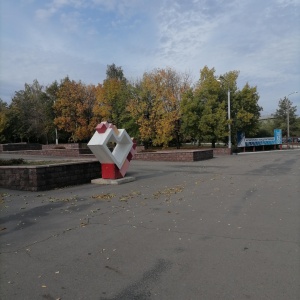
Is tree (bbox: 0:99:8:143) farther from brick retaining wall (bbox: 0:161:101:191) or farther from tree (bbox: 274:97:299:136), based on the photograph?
tree (bbox: 274:97:299:136)

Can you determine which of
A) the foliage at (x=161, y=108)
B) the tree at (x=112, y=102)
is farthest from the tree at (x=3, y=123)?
the tree at (x=112, y=102)

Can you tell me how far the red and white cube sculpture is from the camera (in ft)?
42.6

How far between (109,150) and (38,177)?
10.5 feet

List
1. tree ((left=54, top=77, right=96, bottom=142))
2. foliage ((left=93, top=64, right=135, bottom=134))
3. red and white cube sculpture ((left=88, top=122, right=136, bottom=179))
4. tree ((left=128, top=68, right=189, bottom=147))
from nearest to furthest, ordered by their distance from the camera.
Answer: red and white cube sculpture ((left=88, top=122, right=136, bottom=179)), tree ((left=128, top=68, right=189, bottom=147)), foliage ((left=93, top=64, right=135, bottom=134)), tree ((left=54, top=77, right=96, bottom=142))

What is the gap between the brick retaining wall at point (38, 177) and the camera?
11.4 m

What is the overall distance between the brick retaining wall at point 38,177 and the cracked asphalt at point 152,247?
1.72 metres

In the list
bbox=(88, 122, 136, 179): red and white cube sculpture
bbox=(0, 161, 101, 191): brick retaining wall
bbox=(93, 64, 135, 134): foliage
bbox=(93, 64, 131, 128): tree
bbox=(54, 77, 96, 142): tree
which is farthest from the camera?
bbox=(54, 77, 96, 142): tree

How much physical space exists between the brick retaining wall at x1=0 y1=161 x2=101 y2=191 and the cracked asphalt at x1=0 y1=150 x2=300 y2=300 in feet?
5.66

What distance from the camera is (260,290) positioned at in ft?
12.3

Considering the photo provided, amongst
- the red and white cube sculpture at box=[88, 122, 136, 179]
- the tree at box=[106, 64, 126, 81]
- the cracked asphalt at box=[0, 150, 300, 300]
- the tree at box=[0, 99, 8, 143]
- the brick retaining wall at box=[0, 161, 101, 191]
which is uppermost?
the tree at box=[106, 64, 126, 81]

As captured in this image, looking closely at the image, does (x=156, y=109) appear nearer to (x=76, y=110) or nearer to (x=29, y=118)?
(x=76, y=110)

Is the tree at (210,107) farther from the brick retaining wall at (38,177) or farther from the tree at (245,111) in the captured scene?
the brick retaining wall at (38,177)

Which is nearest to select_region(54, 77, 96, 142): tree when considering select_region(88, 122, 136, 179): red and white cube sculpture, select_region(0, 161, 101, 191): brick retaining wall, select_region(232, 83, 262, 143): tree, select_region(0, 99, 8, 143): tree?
select_region(0, 99, 8, 143): tree

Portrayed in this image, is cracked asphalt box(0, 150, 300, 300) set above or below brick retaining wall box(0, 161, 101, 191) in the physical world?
below
